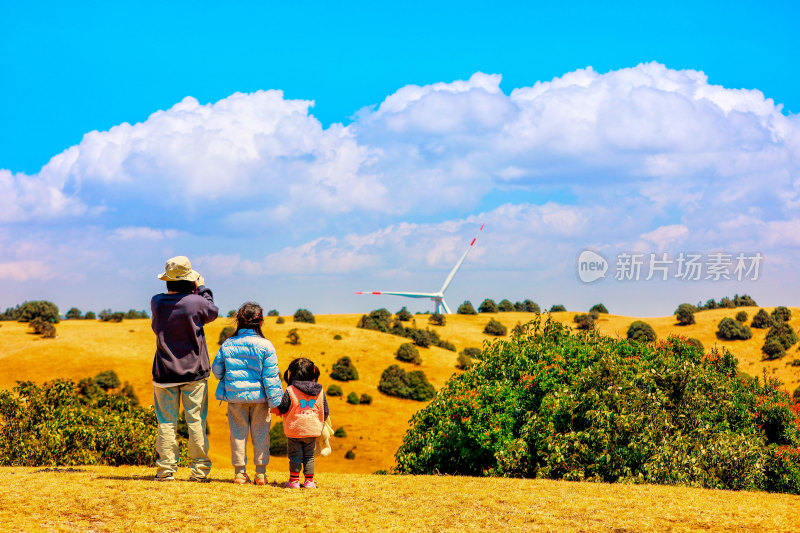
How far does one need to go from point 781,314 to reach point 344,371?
5579 centimetres

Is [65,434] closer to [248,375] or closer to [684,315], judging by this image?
[248,375]

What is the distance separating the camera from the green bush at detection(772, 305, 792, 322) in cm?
8284

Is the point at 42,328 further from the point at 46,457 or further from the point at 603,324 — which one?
the point at 603,324

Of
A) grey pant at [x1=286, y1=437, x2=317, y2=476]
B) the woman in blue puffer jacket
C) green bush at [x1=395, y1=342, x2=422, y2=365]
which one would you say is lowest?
green bush at [x1=395, y1=342, x2=422, y2=365]

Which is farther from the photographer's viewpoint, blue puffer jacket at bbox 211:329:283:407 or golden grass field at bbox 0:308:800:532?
blue puffer jacket at bbox 211:329:283:407

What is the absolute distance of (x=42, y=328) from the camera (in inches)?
2749

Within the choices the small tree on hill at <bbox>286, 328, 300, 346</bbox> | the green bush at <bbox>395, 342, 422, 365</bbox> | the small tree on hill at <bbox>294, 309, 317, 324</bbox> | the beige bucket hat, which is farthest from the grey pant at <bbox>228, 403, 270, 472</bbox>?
the small tree on hill at <bbox>294, 309, 317, 324</bbox>

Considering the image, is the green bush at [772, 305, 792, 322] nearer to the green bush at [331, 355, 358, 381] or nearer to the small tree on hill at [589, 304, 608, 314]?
the small tree on hill at [589, 304, 608, 314]

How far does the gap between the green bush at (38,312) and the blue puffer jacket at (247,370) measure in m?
75.6

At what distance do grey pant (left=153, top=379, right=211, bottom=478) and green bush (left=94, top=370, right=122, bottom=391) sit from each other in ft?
150

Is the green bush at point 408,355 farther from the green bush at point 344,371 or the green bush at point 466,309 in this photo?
the green bush at point 466,309

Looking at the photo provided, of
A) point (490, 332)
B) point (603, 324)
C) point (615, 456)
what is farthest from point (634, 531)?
point (603, 324)

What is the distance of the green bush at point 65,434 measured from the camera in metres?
19.0

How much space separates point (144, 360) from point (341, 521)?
5641 cm
